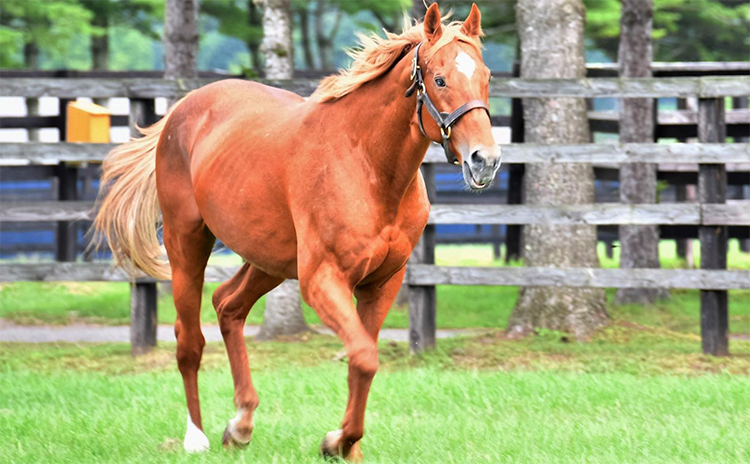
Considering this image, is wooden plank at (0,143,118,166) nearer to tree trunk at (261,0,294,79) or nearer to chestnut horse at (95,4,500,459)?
tree trunk at (261,0,294,79)

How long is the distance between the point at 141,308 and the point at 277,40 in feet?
8.92

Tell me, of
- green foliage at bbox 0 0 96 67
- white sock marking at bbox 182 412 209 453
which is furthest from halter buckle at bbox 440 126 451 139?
green foliage at bbox 0 0 96 67

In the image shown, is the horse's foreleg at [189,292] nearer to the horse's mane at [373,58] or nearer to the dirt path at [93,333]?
the horse's mane at [373,58]

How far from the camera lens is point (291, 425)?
5707 mm

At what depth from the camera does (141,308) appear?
27.7 feet

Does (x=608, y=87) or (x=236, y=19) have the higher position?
(x=236, y=19)

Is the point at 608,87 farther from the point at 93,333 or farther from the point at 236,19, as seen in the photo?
the point at 236,19

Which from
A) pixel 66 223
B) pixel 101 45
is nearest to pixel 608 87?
pixel 66 223

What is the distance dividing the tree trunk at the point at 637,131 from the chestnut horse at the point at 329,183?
574cm

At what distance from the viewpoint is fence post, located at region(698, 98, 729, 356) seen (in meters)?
8.06

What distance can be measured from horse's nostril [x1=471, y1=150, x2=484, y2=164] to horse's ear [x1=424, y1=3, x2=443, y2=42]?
631mm

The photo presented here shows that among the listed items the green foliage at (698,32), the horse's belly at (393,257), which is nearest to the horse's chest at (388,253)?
the horse's belly at (393,257)

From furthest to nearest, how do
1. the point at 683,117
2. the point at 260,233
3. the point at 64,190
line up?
the point at 683,117 → the point at 64,190 → the point at 260,233

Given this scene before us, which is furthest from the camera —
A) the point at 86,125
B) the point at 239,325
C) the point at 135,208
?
the point at 86,125
